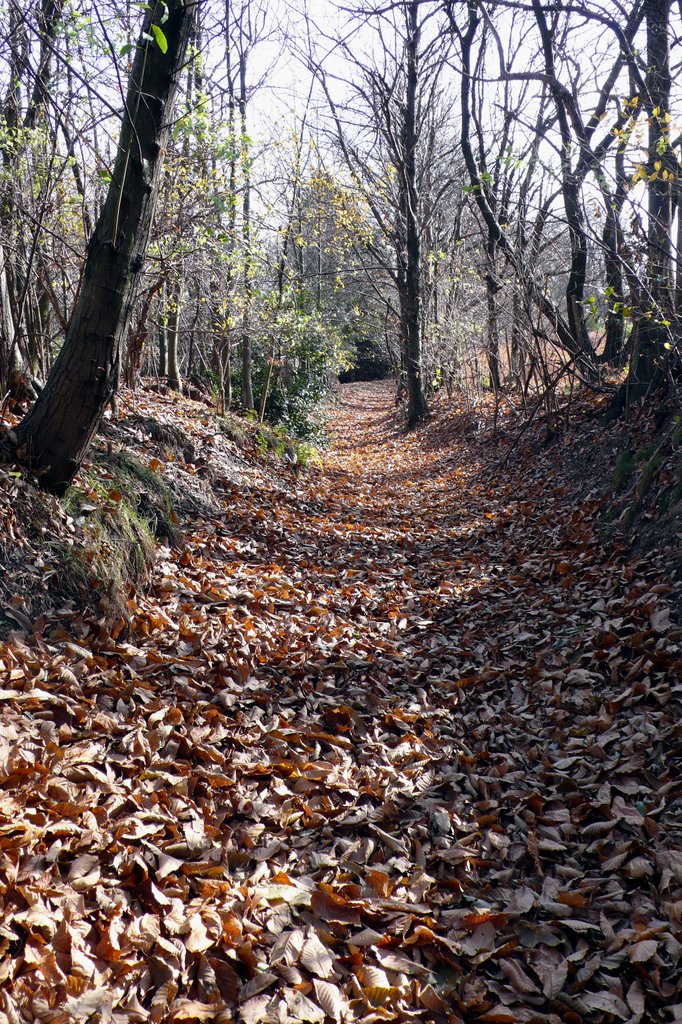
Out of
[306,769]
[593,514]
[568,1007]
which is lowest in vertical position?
[568,1007]

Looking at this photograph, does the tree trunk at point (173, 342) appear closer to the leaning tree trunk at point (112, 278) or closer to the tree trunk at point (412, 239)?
the leaning tree trunk at point (112, 278)

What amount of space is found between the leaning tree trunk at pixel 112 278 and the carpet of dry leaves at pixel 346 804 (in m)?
1.37

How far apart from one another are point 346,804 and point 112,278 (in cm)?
372

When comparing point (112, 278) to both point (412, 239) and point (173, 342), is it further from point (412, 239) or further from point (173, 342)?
point (412, 239)

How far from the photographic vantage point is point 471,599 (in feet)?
19.5

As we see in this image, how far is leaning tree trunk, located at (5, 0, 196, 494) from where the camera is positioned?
4.32m

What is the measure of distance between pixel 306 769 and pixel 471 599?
283 cm

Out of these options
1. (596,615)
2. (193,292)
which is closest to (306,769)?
(596,615)

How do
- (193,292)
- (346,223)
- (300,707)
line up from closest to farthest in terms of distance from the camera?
(300,707) < (193,292) < (346,223)

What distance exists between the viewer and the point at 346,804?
3402 mm

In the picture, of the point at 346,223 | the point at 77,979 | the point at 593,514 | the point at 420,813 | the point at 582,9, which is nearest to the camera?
the point at 77,979

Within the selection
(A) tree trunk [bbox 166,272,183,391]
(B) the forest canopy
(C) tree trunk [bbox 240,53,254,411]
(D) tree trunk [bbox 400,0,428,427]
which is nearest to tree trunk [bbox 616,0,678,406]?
(B) the forest canopy

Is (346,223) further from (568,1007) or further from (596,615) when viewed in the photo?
(568,1007)

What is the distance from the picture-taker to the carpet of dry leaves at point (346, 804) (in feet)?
7.70
